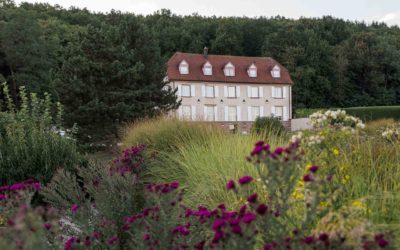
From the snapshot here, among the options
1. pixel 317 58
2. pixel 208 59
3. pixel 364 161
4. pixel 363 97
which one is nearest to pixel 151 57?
pixel 364 161

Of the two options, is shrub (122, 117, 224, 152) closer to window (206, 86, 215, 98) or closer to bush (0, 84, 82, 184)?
bush (0, 84, 82, 184)

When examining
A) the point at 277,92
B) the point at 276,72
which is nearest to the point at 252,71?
the point at 276,72

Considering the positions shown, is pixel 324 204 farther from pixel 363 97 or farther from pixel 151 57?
pixel 363 97

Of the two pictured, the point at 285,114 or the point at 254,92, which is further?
the point at 285,114

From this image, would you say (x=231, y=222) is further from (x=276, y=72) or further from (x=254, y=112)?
(x=276, y=72)

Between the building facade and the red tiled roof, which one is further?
the building facade

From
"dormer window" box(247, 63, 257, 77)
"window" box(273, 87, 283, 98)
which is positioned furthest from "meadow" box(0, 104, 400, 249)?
"window" box(273, 87, 283, 98)

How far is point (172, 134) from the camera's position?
26.2 ft

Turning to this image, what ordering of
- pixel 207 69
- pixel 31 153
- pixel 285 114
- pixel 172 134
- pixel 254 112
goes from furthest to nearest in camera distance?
pixel 285 114, pixel 254 112, pixel 207 69, pixel 172 134, pixel 31 153

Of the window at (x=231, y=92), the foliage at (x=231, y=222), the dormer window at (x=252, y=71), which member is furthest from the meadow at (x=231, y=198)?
the dormer window at (x=252, y=71)

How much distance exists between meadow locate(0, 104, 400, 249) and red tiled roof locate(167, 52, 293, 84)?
31.1 m

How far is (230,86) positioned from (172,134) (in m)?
32.9

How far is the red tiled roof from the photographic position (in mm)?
38875

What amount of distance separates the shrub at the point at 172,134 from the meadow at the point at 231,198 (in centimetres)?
3
